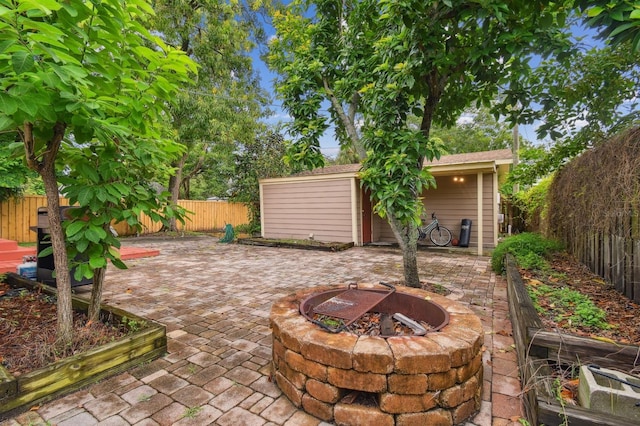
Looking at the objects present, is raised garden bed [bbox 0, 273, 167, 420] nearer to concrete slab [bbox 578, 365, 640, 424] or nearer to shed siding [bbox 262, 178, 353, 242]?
concrete slab [bbox 578, 365, 640, 424]

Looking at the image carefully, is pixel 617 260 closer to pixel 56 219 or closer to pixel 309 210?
pixel 56 219

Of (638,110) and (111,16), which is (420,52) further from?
(111,16)

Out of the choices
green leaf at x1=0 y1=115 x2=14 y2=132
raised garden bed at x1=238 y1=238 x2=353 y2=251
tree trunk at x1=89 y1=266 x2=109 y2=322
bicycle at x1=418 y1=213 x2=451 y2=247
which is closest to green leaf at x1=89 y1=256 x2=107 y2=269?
tree trunk at x1=89 y1=266 x2=109 y2=322

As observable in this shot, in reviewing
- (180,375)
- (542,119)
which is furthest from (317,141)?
(180,375)

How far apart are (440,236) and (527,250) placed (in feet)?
12.4

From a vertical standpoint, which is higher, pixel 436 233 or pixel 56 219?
pixel 56 219

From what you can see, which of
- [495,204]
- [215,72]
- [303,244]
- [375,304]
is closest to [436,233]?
[495,204]

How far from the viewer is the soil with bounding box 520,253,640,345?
6.81 ft

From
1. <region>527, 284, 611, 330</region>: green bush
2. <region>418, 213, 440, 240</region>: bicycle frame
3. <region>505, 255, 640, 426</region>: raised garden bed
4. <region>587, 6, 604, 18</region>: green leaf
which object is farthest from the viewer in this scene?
<region>418, 213, 440, 240</region>: bicycle frame

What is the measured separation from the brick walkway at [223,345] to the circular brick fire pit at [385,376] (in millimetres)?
141

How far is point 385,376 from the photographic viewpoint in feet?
5.21

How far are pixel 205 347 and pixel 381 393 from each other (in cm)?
160

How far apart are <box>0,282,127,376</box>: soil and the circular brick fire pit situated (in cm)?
155

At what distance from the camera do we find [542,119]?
3611mm
